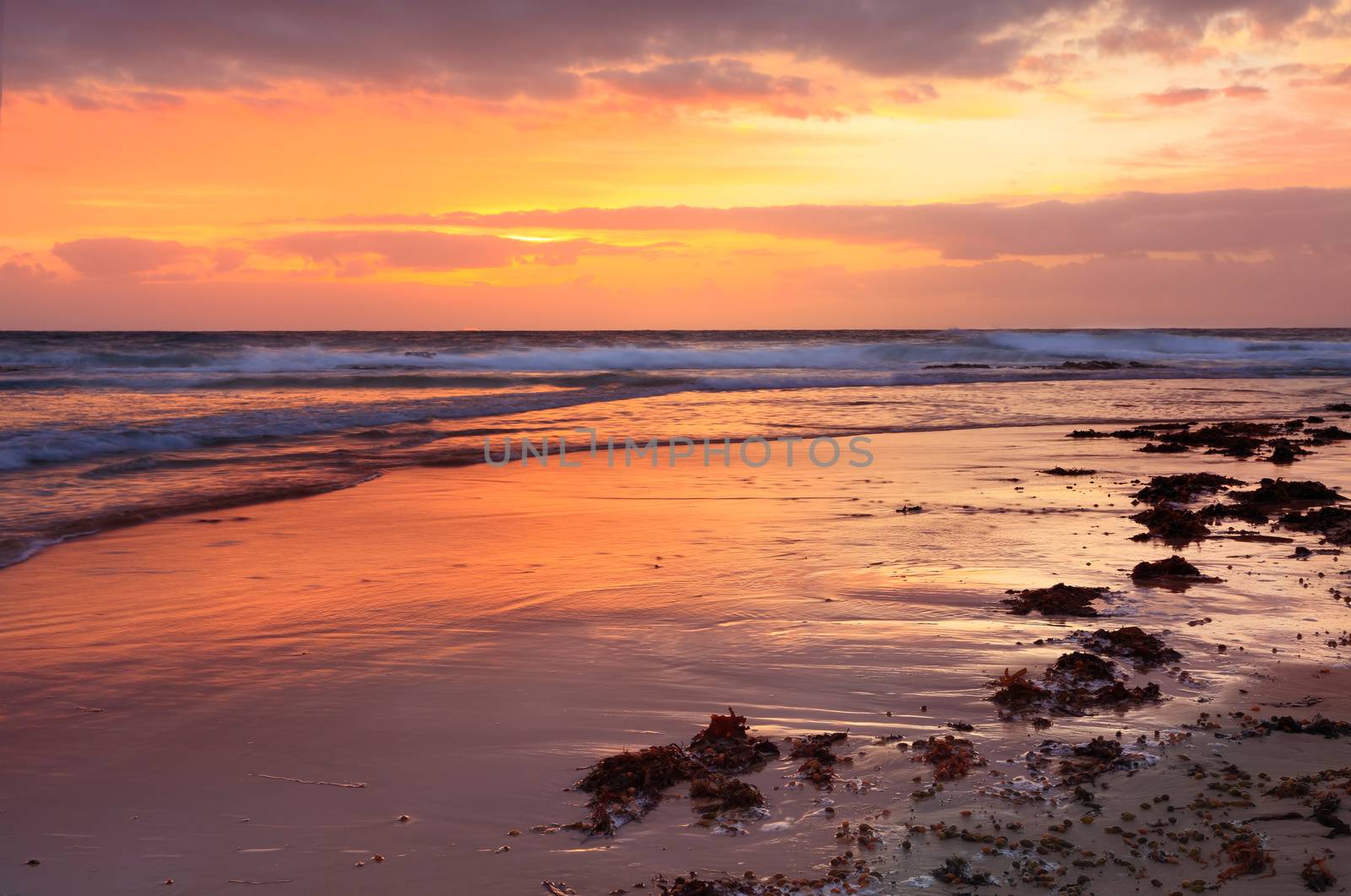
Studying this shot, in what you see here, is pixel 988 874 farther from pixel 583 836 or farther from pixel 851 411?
pixel 851 411

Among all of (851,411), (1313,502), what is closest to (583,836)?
(1313,502)

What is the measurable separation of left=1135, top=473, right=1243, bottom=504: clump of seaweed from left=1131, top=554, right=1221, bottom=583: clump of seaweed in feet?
8.37

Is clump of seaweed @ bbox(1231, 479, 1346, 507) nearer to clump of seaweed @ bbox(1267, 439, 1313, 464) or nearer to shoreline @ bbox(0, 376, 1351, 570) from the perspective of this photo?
clump of seaweed @ bbox(1267, 439, 1313, 464)

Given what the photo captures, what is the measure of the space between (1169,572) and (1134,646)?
4.81 feet

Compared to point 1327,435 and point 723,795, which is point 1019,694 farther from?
point 1327,435

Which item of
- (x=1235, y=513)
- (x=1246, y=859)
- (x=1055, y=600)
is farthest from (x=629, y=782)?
(x=1235, y=513)

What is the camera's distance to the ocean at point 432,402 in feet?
31.2

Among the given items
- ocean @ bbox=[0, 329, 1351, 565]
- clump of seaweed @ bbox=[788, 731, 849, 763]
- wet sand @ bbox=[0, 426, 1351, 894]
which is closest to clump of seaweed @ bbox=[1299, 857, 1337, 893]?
wet sand @ bbox=[0, 426, 1351, 894]

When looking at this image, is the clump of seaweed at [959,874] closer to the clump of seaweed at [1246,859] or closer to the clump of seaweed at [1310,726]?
the clump of seaweed at [1246,859]

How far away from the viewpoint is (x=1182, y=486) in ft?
26.1

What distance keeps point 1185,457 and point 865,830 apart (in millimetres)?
9329

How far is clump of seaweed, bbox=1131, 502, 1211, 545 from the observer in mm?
6141

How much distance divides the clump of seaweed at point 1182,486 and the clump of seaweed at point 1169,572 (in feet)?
8.37

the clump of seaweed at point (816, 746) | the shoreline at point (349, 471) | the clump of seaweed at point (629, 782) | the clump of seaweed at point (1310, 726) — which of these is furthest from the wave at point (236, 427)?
the clump of seaweed at point (1310, 726)
